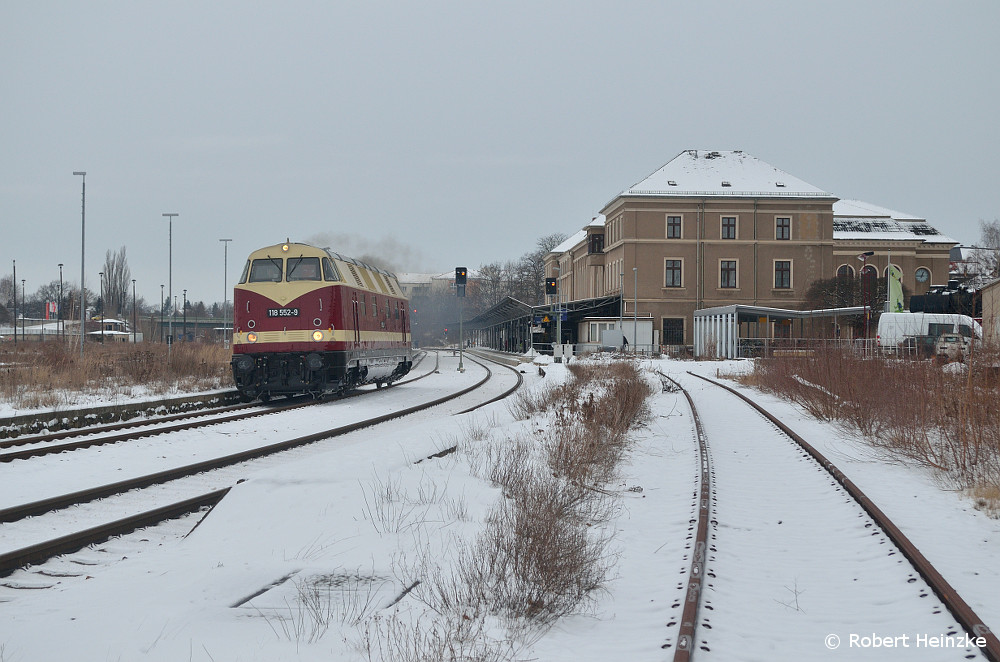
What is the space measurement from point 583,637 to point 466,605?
2.36ft

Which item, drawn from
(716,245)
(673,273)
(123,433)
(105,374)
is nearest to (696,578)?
(123,433)

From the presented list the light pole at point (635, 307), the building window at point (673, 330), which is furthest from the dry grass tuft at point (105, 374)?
the building window at point (673, 330)

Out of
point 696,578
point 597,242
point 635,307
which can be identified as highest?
point 597,242

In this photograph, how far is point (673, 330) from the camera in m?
64.5

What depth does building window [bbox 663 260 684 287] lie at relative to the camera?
214 ft

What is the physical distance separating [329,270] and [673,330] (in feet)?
158

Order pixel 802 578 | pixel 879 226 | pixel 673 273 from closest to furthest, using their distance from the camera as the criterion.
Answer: pixel 802 578, pixel 673 273, pixel 879 226

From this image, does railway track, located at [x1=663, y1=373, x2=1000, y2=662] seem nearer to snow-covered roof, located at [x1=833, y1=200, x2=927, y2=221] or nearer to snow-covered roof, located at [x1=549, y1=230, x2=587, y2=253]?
snow-covered roof, located at [x1=833, y1=200, x2=927, y2=221]

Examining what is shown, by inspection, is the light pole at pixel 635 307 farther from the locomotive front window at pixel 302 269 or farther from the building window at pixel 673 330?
the locomotive front window at pixel 302 269

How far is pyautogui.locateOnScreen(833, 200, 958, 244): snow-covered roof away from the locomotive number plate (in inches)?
2555

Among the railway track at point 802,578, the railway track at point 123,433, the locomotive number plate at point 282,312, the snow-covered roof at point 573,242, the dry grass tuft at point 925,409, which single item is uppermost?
A: the snow-covered roof at point 573,242

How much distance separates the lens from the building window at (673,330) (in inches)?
2537

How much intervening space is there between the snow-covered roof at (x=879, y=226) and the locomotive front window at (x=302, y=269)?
211ft

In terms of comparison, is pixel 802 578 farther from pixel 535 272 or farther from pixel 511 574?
pixel 535 272
